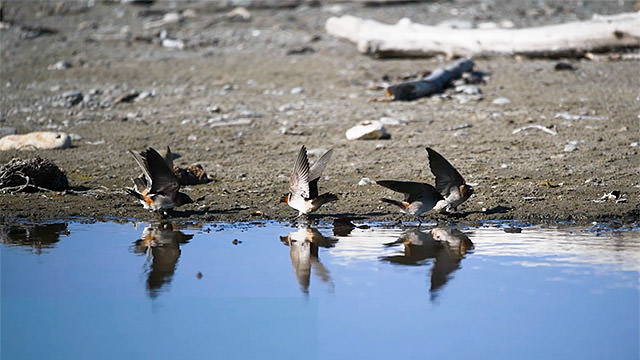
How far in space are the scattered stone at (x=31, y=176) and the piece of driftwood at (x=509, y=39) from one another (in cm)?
690

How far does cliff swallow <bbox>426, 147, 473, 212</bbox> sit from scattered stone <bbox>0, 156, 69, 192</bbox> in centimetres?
383

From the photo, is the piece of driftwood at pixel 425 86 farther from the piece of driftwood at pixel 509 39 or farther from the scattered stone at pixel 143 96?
the scattered stone at pixel 143 96

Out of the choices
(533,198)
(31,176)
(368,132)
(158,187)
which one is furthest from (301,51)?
(158,187)

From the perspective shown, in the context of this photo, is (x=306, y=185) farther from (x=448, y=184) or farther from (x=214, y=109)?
(x=214, y=109)

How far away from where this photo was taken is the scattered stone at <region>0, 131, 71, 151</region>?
35.4 ft

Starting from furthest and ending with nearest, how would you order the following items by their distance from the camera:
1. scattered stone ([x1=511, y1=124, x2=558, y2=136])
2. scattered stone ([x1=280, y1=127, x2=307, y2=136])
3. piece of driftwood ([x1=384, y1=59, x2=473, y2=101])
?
piece of driftwood ([x1=384, y1=59, x2=473, y2=101])
scattered stone ([x1=280, y1=127, x2=307, y2=136])
scattered stone ([x1=511, y1=124, x2=558, y2=136])

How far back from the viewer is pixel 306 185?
24.9 feet

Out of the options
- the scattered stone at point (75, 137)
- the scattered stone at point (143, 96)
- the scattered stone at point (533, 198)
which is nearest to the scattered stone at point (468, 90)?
the scattered stone at point (533, 198)

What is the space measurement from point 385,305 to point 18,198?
4736 millimetres

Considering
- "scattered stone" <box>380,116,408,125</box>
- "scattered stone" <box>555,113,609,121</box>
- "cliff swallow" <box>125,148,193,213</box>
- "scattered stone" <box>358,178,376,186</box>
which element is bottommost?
"scattered stone" <box>380,116,408,125</box>

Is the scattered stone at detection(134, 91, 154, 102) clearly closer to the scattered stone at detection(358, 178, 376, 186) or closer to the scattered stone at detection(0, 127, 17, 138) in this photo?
the scattered stone at detection(0, 127, 17, 138)

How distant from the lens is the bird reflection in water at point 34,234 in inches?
284

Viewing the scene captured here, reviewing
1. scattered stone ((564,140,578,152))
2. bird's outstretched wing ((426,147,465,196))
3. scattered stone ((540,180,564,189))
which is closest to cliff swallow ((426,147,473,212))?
bird's outstretched wing ((426,147,465,196))

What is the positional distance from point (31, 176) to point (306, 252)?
11.4 ft
